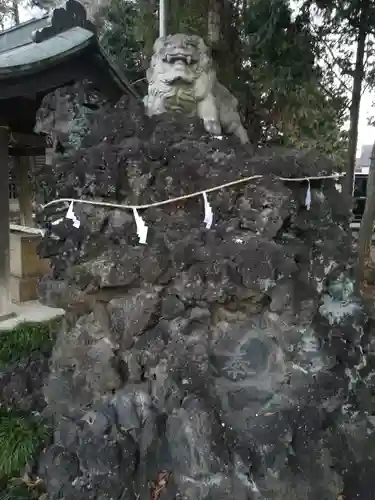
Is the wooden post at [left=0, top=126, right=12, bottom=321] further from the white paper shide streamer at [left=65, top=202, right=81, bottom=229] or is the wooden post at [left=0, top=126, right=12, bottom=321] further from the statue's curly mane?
the white paper shide streamer at [left=65, top=202, right=81, bottom=229]

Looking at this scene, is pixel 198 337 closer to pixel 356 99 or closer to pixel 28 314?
pixel 28 314

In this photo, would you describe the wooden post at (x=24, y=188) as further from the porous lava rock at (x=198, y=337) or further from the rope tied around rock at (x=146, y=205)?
the rope tied around rock at (x=146, y=205)

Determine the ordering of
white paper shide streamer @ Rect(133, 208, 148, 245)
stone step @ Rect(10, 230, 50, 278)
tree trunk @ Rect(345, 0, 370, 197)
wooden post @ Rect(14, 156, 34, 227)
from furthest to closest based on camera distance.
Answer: wooden post @ Rect(14, 156, 34, 227) → tree trunk @ Rect(345, 0, 370, 197) → stone step @ Rect(10, 230, 50, 278) → white paper shide streamer @ Rect(133, 208, 148, 245)

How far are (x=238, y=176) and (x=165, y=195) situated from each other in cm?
37

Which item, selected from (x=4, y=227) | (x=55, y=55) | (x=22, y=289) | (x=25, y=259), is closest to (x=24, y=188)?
(x=25, y=259)

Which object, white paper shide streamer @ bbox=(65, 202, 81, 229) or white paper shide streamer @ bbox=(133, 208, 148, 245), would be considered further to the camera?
white paper shide streamer @ bbox=(65, 202, 81, 229)

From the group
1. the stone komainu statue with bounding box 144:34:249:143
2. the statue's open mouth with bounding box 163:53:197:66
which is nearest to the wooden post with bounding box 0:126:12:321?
the stone komainu statue with bounding box 144:34:249:143

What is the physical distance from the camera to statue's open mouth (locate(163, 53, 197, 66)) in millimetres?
2670

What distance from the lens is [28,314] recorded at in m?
4.54

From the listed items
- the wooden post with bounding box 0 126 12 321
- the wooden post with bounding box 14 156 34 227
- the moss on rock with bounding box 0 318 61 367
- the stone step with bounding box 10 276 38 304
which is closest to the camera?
the moss on rock with bounding box 0 318 61 367

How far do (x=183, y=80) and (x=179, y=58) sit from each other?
0.13 meters

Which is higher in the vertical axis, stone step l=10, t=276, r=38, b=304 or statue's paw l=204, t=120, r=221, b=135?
statue's paw l=204, t=120, r=221, b=135

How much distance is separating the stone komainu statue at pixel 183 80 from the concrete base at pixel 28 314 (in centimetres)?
209

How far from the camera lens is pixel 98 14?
5723 mm
